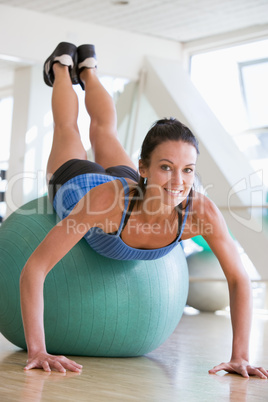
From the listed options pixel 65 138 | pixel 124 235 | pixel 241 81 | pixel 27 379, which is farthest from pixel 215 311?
pixel 27 379

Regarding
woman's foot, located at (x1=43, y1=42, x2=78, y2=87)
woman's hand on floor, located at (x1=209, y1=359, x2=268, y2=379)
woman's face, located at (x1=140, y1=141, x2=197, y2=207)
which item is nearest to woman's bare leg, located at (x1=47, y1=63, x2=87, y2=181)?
woman's foot, located at (x1=43, y1=42, x2=78, y2=87)

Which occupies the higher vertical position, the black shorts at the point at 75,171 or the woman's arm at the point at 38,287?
the black shorts at the point at 75,171

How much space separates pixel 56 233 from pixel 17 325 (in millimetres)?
537

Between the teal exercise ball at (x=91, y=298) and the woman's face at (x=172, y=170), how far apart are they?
45 centimetres

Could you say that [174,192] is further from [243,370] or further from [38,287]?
[243,370]

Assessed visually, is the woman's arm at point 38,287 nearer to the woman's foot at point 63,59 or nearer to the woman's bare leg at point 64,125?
the woman's bare leg at point 64,125

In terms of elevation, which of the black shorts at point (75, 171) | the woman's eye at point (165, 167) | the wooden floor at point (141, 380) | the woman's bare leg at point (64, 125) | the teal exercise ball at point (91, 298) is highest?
the woman's bare leg at point (64, 125)

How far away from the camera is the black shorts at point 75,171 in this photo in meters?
2.44

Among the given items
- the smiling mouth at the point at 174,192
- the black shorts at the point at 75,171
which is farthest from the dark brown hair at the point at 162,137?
the black shorts at the point at 75,171

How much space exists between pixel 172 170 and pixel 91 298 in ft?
2.01

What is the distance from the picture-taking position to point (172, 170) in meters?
1.86

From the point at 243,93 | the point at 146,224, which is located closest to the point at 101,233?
the point at 146,224

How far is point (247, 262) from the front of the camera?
5.14m

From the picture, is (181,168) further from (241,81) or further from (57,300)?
(241,81)
